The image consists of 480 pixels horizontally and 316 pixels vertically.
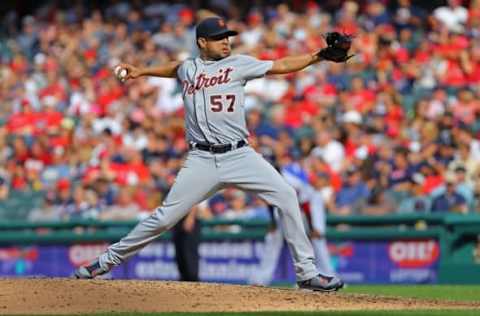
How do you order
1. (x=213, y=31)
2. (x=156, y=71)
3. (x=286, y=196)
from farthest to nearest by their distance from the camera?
(x=156, y=71) < (x=213, y=31) < (x=286, y=196)

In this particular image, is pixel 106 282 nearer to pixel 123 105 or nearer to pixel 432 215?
pixel 432 215

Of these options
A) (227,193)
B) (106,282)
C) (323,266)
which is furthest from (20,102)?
(106,282)

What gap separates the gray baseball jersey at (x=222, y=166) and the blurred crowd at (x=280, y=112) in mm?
5388

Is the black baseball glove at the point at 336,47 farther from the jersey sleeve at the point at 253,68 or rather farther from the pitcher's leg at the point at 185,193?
the pitcher's leg at the point at 185,193

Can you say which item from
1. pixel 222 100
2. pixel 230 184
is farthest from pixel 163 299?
pixel 222 100

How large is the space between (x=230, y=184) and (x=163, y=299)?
1.02 metres

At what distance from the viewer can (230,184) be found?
9781 mm

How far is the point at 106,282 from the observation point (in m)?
10.3

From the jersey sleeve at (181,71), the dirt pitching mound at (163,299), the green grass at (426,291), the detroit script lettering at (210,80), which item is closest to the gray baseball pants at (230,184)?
the dirt pitching mound at (163,299)

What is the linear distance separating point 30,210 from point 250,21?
5.20 m

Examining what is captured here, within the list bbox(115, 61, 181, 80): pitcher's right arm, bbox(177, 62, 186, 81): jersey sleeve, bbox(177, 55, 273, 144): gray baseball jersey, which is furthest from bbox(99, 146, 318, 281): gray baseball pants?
bbox(115, 61, 181, 80): pitcher's right arm

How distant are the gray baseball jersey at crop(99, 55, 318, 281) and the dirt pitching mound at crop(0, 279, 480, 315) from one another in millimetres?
377

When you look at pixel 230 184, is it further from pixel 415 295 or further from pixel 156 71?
pixel 415 295

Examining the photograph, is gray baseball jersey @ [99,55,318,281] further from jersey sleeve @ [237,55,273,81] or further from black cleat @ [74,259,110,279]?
black cleat @ [74,259,110,279]
